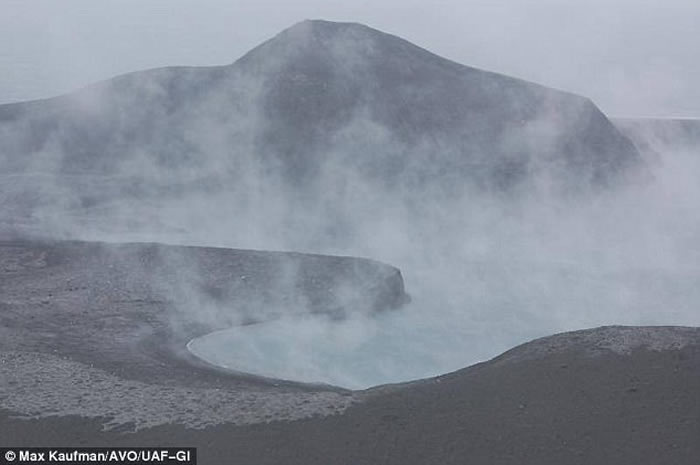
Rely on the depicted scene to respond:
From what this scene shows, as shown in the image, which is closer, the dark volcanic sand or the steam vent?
the dark volcanic sand

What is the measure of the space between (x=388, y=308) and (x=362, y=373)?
5234mm

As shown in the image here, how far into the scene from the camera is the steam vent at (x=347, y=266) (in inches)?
596

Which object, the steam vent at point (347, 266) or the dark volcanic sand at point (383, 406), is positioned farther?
the steam vent at point (347, 266)

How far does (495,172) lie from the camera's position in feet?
132

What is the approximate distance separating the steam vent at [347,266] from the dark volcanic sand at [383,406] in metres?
0.06

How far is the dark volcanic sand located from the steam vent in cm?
6

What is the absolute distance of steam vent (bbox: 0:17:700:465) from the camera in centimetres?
1515

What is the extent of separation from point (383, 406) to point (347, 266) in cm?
1294

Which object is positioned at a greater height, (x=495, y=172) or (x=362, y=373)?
(x=495, y=172)

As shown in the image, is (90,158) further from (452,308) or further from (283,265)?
(452,308)

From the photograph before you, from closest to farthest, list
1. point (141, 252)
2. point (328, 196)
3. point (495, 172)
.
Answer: point (141, 252) < point (328, 196) < point (495, 172)

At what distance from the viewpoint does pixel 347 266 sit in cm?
2845

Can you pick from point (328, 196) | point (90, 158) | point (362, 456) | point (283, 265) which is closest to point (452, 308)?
point (283, 265)

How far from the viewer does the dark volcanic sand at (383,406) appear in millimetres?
14102
